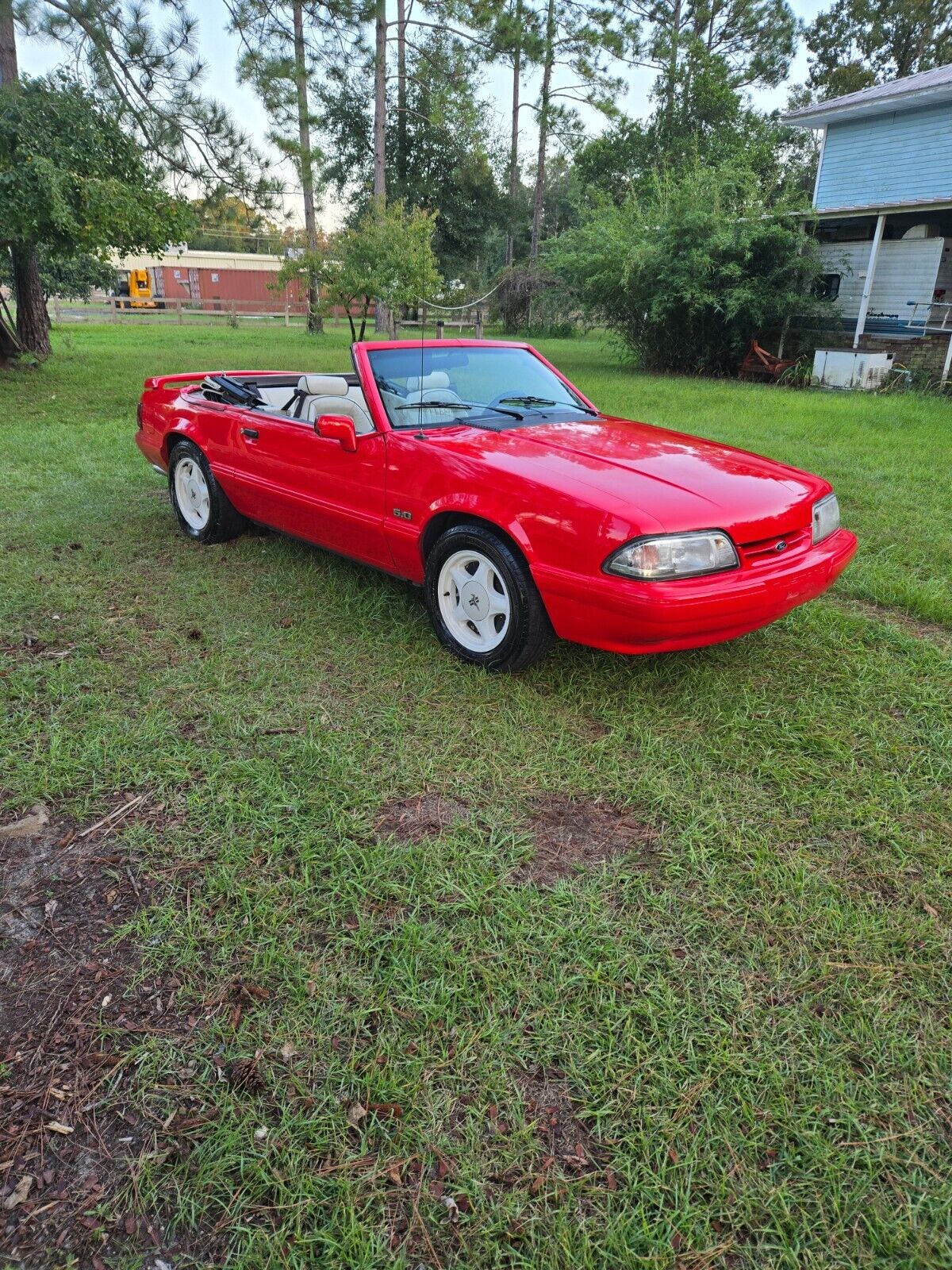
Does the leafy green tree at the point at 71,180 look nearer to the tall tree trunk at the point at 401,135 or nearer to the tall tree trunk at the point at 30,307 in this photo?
the tall tree trunk at the point at 30,307

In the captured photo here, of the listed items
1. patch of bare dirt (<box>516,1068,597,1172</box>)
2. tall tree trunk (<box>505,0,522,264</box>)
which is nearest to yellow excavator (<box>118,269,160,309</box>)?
tall tree trunk (<box>505,0,522,264</box>)

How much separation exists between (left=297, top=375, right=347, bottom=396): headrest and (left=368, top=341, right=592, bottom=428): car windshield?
50 cm

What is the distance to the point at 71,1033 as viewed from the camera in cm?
190

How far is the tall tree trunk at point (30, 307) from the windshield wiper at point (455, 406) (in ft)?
38.0

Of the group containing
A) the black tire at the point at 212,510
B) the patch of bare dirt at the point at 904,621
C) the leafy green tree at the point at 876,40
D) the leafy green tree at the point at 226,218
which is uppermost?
the leafy green tree at the point at 876,40

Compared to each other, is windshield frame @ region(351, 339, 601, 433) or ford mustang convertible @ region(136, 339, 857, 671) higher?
windshield frame @ region(351, 339, 601, 433)

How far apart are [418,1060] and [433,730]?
1.44m

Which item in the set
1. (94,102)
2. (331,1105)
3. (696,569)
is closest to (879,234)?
(94,102)

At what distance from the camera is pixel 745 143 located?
30172 mm

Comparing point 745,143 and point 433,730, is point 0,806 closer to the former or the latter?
point 433,730

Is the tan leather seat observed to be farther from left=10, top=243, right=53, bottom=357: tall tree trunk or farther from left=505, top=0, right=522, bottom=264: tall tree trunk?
left=505, top=0, right=522, bottom=264: tall tree trunk

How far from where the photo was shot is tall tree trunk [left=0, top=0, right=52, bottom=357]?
1134 centimetres

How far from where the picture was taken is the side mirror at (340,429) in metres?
3.78

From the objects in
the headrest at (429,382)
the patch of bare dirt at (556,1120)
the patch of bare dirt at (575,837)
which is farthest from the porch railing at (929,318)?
the patch of bare dirt at (556,1120)
